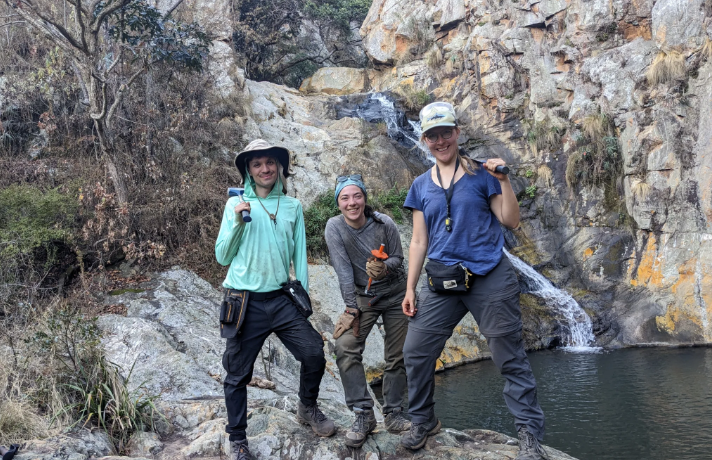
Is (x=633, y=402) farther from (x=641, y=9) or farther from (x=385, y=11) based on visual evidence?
(x=385, y=11)

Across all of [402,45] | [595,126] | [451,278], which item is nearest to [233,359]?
[451,278]

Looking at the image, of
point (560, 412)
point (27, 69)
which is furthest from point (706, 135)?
point (27, 69)

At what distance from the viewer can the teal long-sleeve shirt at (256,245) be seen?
3477 millimetres

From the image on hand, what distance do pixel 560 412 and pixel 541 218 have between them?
22.8 feet

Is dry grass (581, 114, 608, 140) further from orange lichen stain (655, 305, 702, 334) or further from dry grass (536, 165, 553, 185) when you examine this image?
orange lichen stain (655, 305, 702, 334)

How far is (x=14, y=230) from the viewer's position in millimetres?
7418

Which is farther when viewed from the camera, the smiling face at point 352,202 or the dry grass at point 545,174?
the dry grass at point 545,174

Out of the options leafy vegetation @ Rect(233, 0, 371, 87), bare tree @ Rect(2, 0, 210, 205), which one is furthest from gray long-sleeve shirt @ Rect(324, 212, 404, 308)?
leafy vegetation @ Rect(233, 0, 371, 87)

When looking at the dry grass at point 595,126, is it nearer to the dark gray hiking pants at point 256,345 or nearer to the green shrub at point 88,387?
the dark gray hiking pants at point 256,345

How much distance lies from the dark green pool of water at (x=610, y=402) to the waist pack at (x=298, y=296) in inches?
156

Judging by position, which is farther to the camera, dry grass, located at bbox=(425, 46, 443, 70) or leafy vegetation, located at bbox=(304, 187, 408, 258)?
dry grass, located at bbox=(425, 46, 443, 70)

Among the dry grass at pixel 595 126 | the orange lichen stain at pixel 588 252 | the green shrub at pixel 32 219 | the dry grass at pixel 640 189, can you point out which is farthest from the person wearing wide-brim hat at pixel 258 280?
the dry grass at pixel 595 126

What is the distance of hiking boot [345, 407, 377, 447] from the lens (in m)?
3.56

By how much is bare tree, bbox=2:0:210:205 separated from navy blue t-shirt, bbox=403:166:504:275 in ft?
23.7
